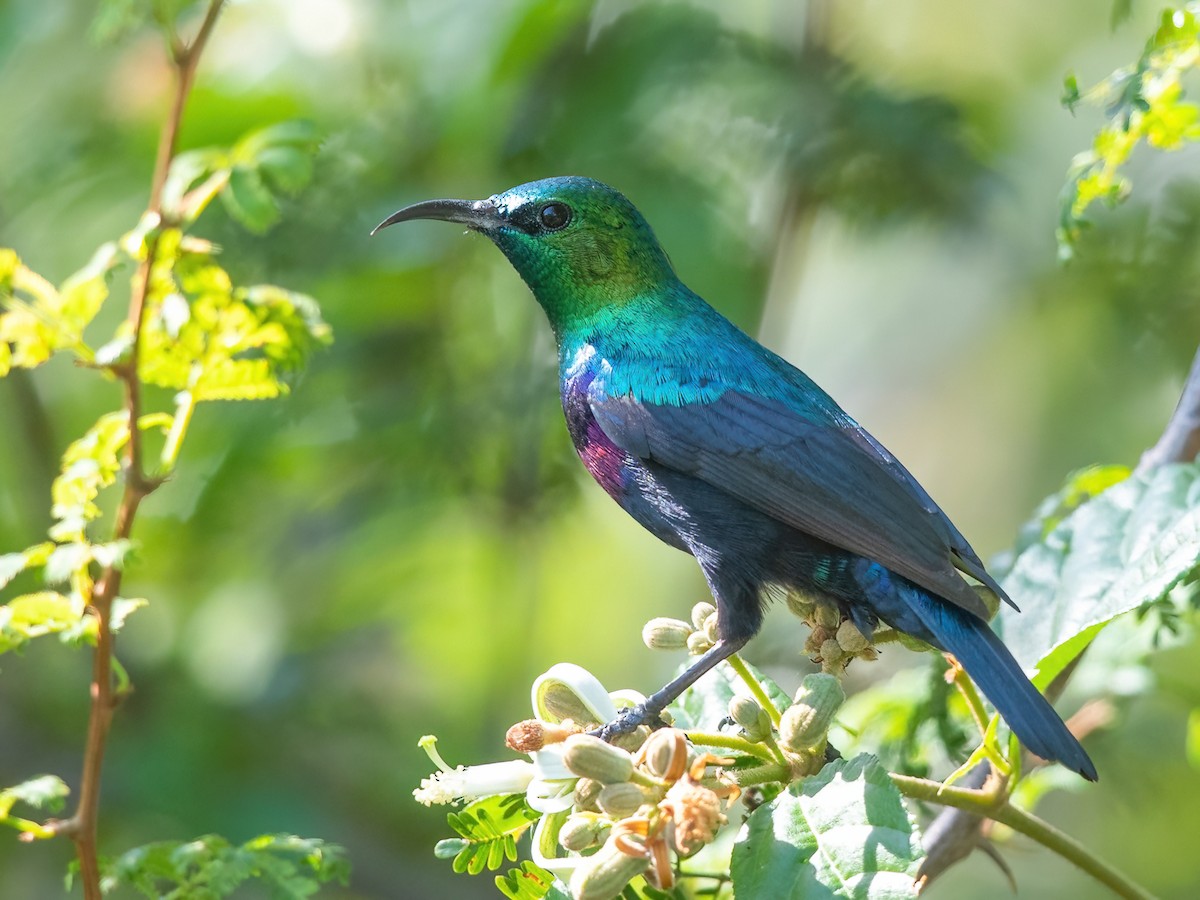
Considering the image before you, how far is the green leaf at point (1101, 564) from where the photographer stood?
2.57 meters

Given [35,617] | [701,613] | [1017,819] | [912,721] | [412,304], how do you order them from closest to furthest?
1. [1017,819]
2. [35,617]
3. [701,613]
4. [912,721]
5. [412,304]

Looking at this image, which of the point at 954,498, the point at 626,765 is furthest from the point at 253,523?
the point at 954,498

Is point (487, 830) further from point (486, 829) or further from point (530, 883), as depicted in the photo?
point (530, 883)

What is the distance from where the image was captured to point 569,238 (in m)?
3.53

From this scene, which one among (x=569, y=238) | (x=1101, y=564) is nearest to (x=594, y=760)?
(x=1101, y=564)

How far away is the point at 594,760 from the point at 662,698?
0.69m

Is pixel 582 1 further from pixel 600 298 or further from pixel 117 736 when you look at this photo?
pixel 117 736

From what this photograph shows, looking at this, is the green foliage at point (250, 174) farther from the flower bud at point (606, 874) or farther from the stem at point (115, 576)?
the flower bud at point (606, 874)

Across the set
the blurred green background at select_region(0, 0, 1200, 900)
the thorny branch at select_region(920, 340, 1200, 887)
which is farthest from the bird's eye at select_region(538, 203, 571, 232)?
the thorny branch at select_region(920, 340, 1200, 887)

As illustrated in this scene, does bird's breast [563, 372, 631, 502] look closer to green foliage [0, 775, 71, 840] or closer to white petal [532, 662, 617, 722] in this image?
white petal [532, 662, 617, 722]

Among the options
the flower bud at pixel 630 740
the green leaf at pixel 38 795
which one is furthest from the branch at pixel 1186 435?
the green leaf at pixel 38 795

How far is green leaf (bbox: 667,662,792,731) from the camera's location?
2812 mm

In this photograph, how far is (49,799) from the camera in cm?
257

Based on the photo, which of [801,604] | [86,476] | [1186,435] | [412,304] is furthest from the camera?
[412,304]
